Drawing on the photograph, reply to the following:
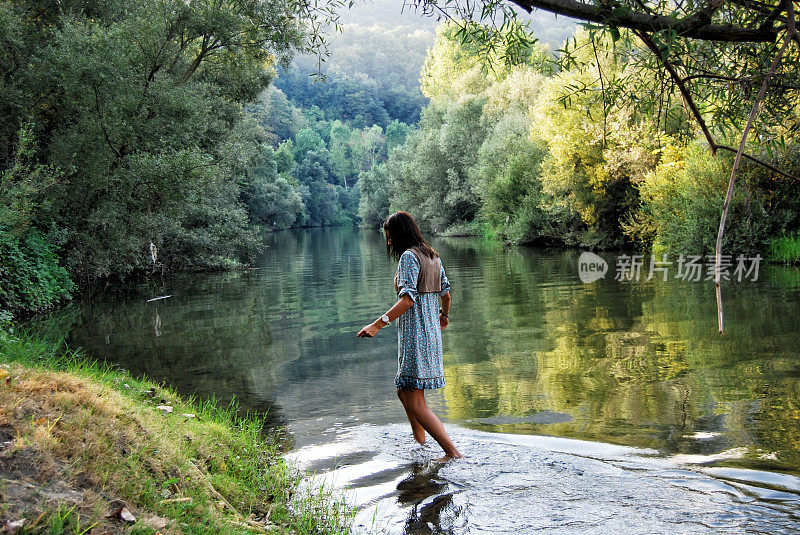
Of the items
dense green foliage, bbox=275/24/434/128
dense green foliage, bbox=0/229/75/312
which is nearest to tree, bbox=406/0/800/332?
dense green foliage, bbox=0/229/75/312

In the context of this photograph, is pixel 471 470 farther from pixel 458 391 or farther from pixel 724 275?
pixel 724 275

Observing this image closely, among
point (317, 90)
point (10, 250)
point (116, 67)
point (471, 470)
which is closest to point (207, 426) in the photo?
point (471, 470)

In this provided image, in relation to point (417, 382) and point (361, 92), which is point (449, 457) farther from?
point (361, 92)

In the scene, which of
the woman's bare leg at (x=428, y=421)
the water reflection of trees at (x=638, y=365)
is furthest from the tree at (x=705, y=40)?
the woman's bare leg at (x=428, y=421)

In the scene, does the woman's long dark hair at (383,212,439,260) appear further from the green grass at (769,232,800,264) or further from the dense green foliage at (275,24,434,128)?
the dense green foliage at (275,24,434,128)

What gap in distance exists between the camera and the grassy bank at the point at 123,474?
3.24 m

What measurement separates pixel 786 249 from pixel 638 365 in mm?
15647

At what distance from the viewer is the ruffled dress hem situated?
5.81 metres

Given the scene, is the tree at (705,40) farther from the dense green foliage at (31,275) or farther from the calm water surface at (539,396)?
the dense green foliage at (31,275)

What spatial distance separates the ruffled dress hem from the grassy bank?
4.02ft

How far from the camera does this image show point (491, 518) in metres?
4.55

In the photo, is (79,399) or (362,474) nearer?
(79,399)

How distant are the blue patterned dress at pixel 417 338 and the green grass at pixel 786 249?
64.4 feet

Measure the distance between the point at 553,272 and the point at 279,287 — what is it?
982cm
